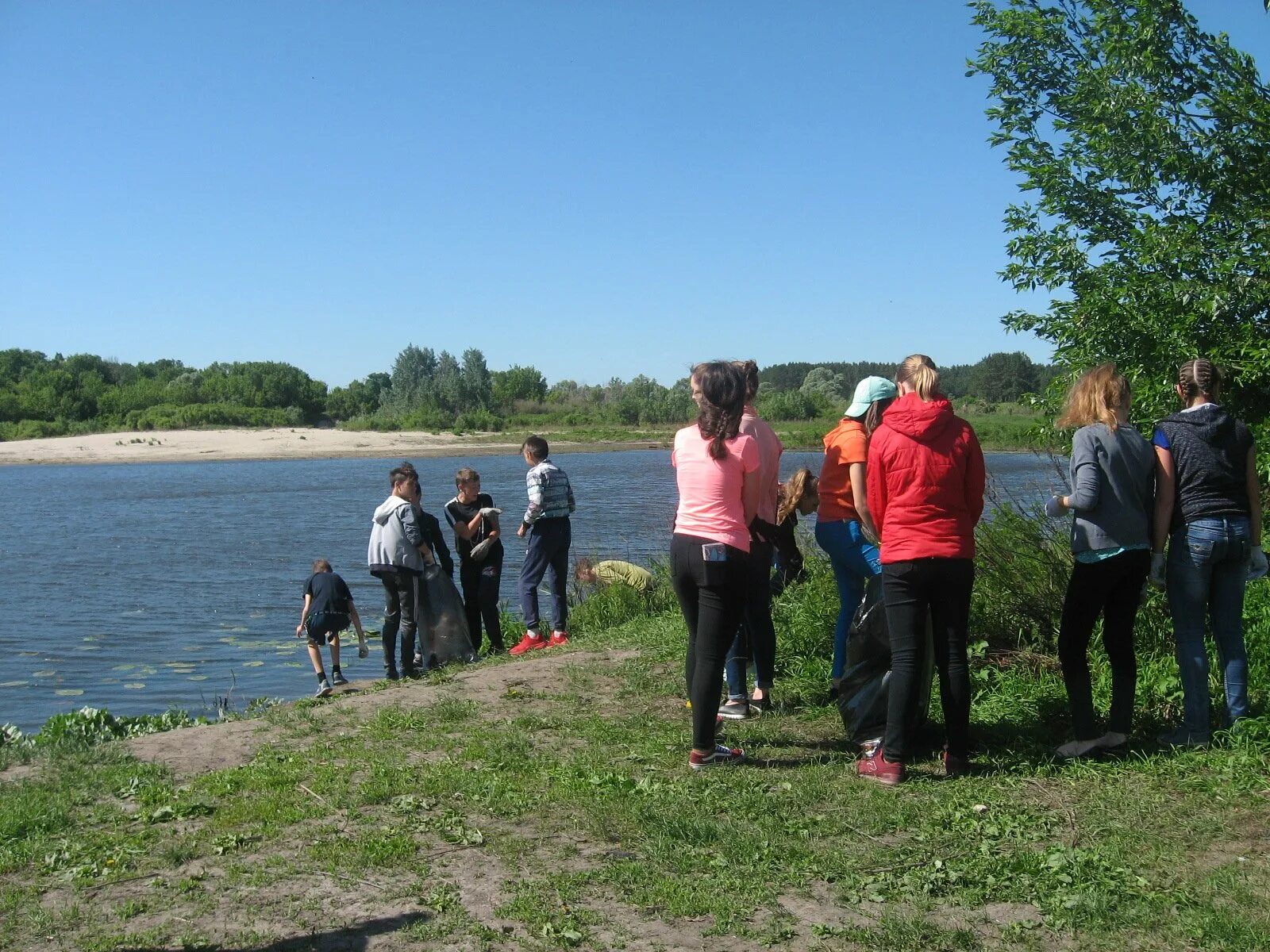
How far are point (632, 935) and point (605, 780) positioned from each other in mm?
1556

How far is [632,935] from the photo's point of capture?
11.8ft

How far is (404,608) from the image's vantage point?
9758 millimetres

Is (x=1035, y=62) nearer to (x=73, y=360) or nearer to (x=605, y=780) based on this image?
(x=605, y=780)

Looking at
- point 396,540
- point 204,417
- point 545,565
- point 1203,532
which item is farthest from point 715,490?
point 204,417

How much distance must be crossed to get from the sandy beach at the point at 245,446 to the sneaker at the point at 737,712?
2396 inches

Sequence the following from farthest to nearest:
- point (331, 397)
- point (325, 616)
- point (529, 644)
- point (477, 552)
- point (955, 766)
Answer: point (331, 397) → point (325, 616) → point (529, 644) → point (477, 552) → point (955, 766)

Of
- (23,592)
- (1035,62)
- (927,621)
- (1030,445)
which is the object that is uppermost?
(1035,62)

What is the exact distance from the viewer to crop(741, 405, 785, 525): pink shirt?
217 inches

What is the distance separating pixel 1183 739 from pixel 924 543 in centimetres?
167

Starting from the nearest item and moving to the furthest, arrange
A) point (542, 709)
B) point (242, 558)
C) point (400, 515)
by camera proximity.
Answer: point (542, 709)
point (400, 515)
point (242, 558)

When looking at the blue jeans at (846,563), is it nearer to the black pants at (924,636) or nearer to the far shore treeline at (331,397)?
the black pants at (924,636)

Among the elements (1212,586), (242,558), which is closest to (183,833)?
(1212,586)

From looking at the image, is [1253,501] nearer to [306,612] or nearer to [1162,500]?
[1162,500]

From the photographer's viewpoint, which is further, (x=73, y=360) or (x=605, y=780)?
(x=73, y=360)
